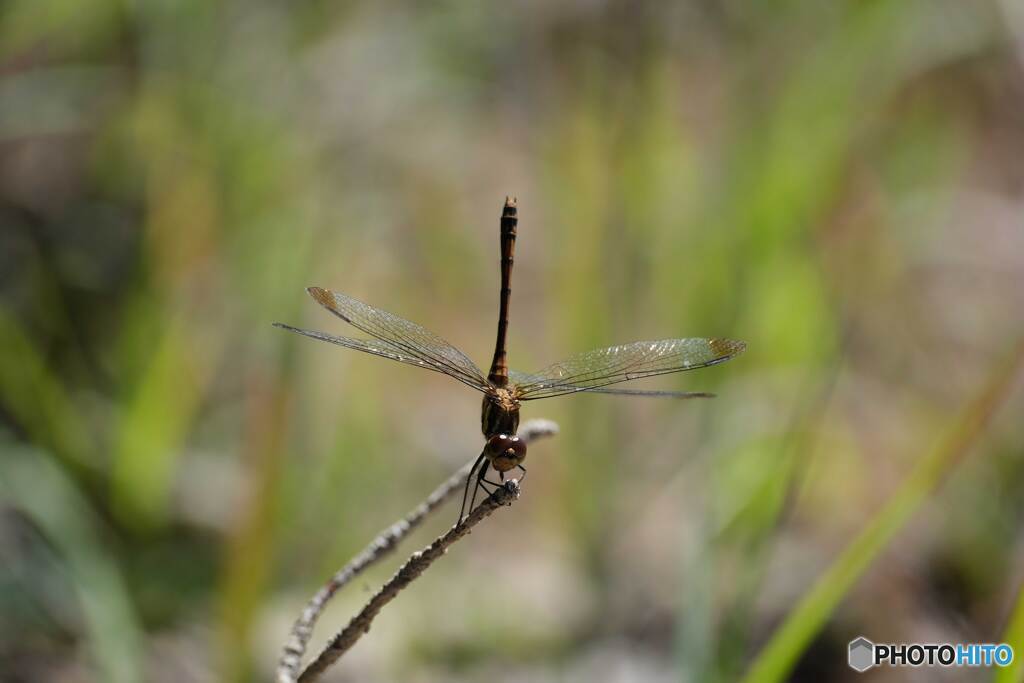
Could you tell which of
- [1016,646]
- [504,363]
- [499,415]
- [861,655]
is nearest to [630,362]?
[504,363]

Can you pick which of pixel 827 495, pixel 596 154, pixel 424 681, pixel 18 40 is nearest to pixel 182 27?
pixel 18 40

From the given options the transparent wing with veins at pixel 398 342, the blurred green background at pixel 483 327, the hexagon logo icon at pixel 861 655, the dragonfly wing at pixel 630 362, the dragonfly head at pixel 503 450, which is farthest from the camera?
the blurred green background at pixel 483 327

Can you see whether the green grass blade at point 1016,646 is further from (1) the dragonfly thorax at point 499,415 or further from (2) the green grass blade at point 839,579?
(1) the dragonfly thorax at point 499,415

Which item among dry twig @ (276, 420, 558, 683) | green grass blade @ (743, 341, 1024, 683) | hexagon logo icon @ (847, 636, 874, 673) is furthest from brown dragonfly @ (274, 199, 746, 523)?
hexagon logo icon @ (847, 636, 874, 673)

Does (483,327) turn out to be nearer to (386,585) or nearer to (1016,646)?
(1016,646)

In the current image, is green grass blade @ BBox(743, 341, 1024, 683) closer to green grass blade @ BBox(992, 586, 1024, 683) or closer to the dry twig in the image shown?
green grass blade @ BBox(992, 586, 1024, 683)

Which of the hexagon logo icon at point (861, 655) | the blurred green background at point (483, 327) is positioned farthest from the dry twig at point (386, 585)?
the hexagon logo icon at point (861, 655)

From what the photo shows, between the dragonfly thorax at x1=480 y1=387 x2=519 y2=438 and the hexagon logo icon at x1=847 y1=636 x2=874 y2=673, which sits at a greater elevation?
the hexagon logo icon at x1=847 y1=636 x2=874 y2=673
